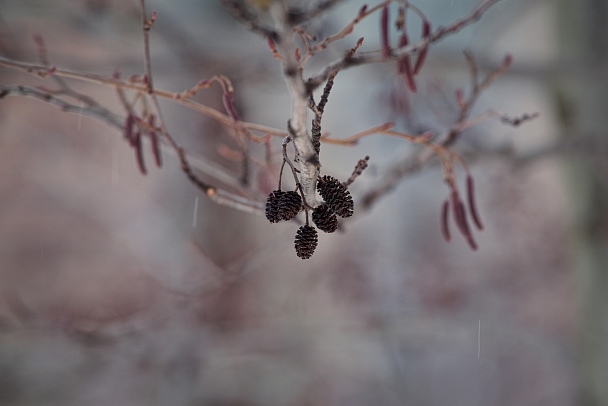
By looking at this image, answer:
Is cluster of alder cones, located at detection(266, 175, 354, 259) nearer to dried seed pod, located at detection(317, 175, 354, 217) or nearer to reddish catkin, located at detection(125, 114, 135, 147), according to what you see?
dried seed pod, located at detection(317, 175, 354, 217)

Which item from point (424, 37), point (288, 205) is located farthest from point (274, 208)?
point (424, 37)

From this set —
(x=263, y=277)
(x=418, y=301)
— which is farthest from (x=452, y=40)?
(x=263, y=277)

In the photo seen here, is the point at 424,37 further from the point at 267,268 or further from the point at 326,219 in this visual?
the point at 267,268

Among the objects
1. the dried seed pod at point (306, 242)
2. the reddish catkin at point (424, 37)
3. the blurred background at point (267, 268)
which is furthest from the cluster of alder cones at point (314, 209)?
the blurred background at point (267, 268)

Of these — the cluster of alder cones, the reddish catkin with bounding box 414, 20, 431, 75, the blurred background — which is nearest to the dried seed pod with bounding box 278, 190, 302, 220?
the cluster of alder cones

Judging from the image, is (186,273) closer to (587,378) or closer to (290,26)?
Answer: (587,378)

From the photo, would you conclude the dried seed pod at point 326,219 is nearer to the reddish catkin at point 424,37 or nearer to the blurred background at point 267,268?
the reddish catkin at point 424,37
